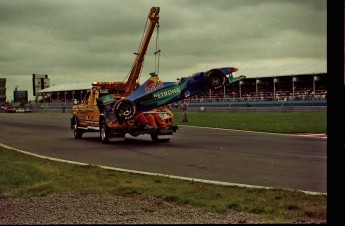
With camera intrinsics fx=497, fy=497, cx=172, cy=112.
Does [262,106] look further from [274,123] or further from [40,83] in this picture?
[40,83]

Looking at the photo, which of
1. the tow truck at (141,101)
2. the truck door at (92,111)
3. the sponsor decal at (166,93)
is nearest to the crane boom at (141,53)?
the tow truck at (141,101)

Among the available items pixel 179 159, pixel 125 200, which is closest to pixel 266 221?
pixel 125 200

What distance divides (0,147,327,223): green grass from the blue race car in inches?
238

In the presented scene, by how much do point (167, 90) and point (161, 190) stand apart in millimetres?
9645

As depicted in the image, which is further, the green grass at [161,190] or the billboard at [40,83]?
the billboard at [40,83]

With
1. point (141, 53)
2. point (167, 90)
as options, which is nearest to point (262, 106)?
point (141, 53)

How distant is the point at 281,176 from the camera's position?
1005 cm

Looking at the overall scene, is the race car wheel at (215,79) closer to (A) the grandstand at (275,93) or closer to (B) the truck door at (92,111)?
(B) the truck door at (92,111)

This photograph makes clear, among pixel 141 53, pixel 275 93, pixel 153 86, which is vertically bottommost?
pixel 153 86

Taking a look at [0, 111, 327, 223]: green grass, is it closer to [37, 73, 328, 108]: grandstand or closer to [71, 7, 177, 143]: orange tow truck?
[71, 7, 177, 143]: orange tow truck

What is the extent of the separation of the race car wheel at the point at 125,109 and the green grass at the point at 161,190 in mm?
5945

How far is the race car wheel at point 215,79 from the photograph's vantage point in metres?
17.1

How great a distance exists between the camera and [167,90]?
17719mm

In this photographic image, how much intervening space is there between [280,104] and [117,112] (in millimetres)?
33187
